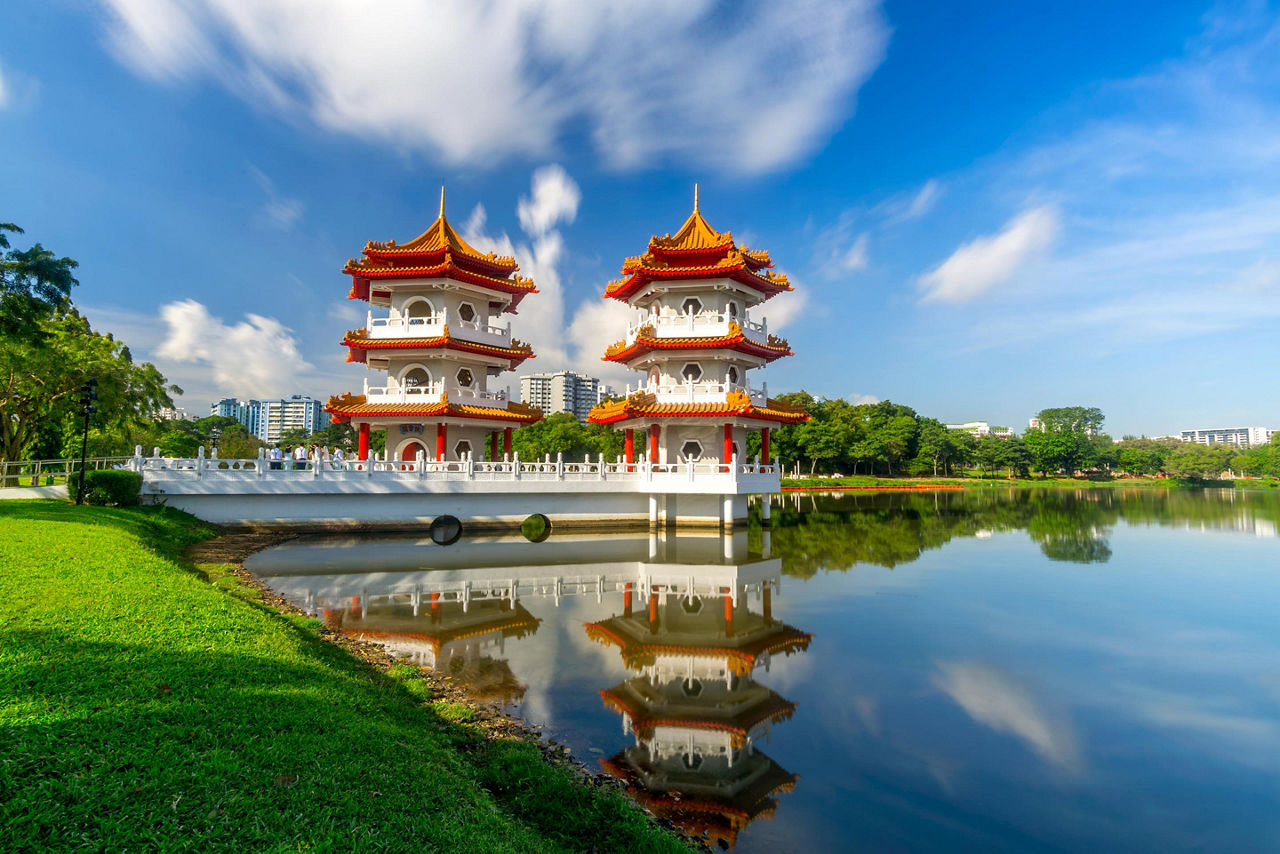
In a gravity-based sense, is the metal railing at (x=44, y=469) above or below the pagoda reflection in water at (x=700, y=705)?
above

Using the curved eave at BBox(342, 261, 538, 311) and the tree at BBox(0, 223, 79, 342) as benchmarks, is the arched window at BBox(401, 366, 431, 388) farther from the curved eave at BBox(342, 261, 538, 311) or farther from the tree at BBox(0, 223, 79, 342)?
the tree at BBox(0, 223, 79, 342)

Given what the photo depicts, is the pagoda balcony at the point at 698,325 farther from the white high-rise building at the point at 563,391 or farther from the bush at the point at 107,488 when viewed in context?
the white high-rise building at the point at 563,391

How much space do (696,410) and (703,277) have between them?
614cm

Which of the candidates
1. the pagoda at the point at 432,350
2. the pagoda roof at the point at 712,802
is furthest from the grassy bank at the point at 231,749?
the pagoda at the point at 432,350

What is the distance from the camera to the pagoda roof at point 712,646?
388 inches

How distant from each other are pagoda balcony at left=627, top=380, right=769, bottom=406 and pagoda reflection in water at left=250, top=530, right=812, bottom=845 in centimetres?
663

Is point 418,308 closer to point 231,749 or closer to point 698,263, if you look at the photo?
point 698,263

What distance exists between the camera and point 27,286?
52.1 feet

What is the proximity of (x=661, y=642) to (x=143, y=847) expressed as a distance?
27.8ft

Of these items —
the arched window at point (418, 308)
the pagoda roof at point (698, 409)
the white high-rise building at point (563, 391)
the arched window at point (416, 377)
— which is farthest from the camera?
the white high-rise building at point (563, 391)

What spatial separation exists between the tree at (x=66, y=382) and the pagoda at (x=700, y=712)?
80.1ft

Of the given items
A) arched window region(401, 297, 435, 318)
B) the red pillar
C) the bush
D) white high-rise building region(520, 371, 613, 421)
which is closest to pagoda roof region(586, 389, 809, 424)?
arched window region(401, 297, 435, 318)

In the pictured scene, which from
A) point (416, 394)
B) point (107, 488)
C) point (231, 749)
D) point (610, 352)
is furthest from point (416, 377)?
point (231, 749)

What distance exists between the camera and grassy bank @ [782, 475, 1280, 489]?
62.5m
